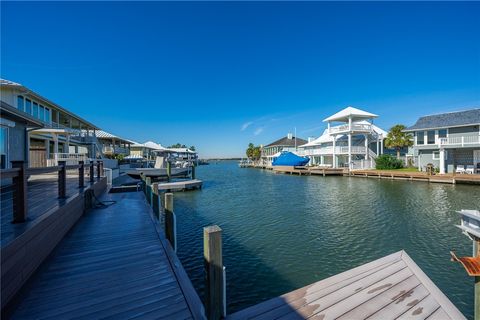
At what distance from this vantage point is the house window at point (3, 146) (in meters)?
8.53

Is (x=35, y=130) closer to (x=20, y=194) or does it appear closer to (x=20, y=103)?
(x=20, y=103)

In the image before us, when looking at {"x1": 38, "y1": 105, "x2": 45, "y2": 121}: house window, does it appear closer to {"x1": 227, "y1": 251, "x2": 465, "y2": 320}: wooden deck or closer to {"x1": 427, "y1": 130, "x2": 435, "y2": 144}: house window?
{"x1": 227, "y1": 251, "x2": 465, "y2": 320}: wooden deck

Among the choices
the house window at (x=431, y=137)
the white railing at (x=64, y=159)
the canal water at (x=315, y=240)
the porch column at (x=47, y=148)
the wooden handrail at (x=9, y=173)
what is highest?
the house window at (x=431, y=137)

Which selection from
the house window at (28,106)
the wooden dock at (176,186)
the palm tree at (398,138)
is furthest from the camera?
the palm tree at (398,138)

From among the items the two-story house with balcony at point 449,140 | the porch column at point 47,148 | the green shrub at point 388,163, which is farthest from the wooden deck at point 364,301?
the green shrub at point 388,163

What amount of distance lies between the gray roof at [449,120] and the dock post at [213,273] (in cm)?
3176

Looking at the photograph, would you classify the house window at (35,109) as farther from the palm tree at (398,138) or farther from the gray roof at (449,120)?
the palm tree at (398,138)

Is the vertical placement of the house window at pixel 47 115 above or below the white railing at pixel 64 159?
above

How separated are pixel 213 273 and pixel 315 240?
608cm

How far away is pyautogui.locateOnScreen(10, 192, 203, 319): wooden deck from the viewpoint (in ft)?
8.87

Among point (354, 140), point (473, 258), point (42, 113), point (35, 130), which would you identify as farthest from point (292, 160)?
point (473, 258)

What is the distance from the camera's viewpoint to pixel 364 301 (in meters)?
3.31

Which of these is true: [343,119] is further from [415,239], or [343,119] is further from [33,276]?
[33,276]

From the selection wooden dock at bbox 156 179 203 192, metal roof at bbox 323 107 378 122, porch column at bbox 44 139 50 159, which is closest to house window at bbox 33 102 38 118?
porch column at bbox 44 139 50 159
